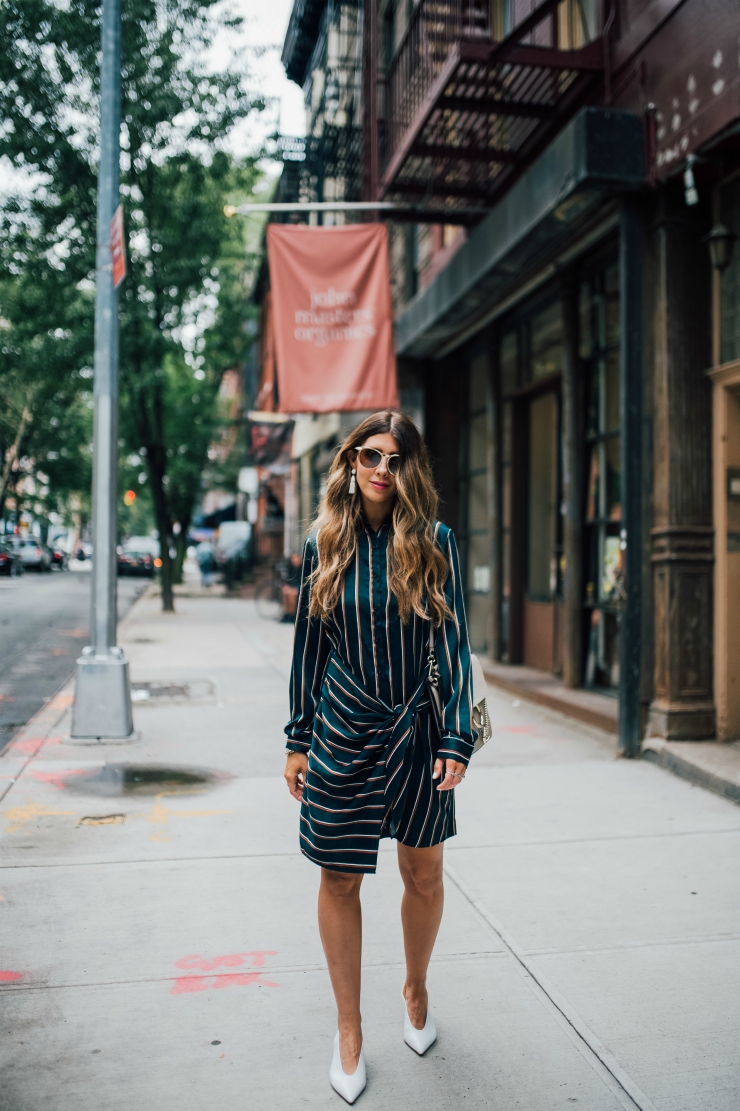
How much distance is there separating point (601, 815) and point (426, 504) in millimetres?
3162

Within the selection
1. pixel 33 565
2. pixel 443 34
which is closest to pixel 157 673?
pixel 443 34

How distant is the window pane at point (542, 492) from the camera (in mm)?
9758

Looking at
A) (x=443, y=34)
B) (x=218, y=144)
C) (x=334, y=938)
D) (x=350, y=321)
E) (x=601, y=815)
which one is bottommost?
(x=601, y=815)

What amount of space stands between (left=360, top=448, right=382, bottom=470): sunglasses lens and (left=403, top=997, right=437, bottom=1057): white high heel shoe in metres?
1.65

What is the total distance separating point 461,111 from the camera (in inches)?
313

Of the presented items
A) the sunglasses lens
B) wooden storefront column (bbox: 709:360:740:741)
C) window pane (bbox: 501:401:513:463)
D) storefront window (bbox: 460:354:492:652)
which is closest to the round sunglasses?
the sunglasses lens

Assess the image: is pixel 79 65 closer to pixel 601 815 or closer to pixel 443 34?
pixel 443 34

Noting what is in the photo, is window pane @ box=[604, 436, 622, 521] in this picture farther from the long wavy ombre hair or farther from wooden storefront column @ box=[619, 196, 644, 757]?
the long wavy ombre hair

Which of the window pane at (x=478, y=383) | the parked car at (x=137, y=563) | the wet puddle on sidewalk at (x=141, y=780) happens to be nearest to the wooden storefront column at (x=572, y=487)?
the window pane at (x=478, y=383)

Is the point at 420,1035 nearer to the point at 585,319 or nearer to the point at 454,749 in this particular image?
the point at 454,749

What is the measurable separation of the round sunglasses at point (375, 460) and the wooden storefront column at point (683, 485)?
13.5 ft

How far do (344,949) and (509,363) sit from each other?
28.4 ft

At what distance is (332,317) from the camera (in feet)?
32.3

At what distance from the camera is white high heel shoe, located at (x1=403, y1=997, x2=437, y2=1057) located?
9.60ft
